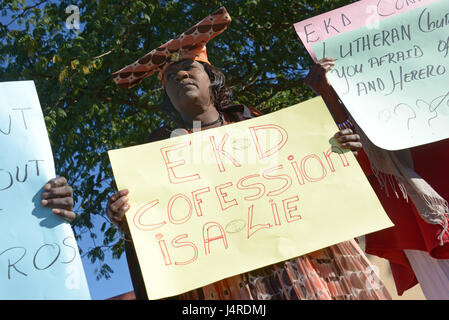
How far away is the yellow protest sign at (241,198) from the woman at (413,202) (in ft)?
1.14

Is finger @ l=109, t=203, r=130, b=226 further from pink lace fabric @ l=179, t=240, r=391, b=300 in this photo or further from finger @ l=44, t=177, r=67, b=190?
pink lace fabric @ l=179, t=240, r=391, b=300

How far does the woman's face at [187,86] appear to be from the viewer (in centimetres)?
225

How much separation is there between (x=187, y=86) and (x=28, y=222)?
1.05 meters

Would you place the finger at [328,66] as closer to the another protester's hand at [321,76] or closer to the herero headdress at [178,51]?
the another protester's hand at [321,76]

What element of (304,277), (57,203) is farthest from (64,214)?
(304,277)

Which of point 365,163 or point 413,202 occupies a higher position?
point 365,163

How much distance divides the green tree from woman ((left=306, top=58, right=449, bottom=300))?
100 inches

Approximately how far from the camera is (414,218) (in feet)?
7.29

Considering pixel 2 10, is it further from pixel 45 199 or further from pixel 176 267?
pixel 176 267

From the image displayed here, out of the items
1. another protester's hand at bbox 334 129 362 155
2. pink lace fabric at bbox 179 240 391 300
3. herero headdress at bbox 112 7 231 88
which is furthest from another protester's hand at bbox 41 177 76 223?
another protester's hand at bbox 334 129 362 155

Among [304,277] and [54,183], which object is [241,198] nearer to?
[304,277]

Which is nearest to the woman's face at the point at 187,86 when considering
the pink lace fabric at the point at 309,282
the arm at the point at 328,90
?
the arm at the point at 328,90

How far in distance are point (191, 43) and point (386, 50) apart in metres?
1.02

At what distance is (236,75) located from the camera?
5547mm
